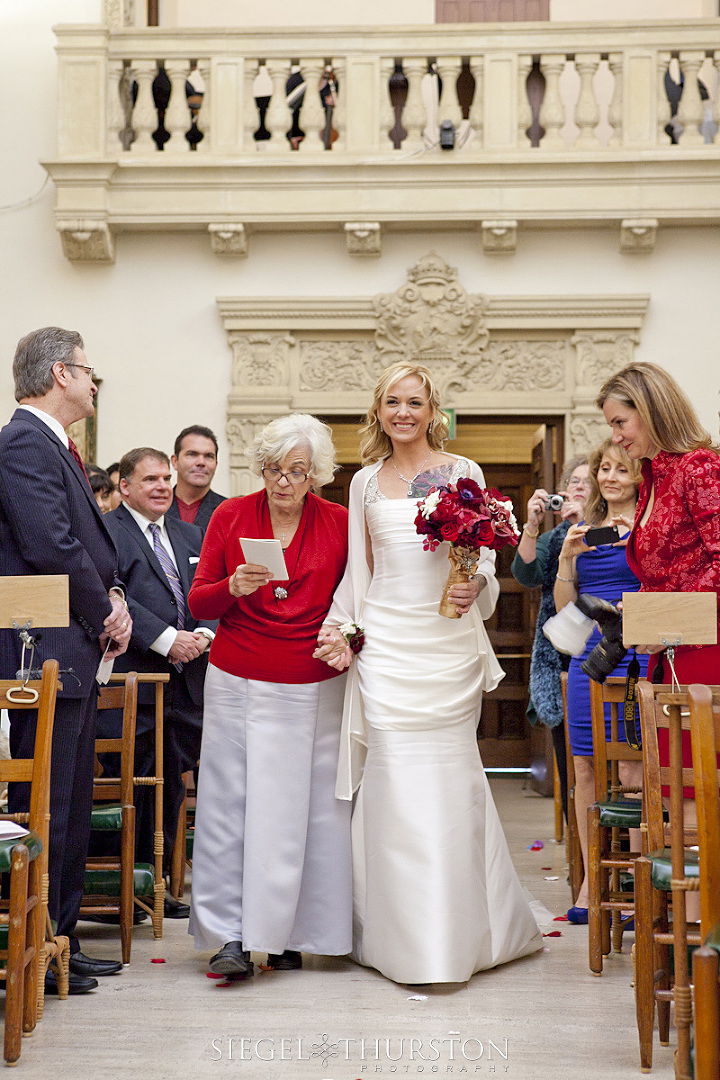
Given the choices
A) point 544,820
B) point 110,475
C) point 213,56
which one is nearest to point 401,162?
point 213,56

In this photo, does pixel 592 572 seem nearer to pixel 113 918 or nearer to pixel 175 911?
pixel 175 911

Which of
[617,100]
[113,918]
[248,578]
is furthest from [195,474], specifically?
[617,100]

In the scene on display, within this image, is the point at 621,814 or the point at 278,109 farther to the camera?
the point at 278,109

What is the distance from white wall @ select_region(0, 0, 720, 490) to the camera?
8.32 meters

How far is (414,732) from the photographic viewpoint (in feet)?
12.9

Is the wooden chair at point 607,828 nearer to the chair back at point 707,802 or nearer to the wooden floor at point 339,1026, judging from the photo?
the wooden floor at point 339,1026

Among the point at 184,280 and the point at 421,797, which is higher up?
the point at 184,280

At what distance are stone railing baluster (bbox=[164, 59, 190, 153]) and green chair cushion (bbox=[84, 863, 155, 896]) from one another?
546 cm

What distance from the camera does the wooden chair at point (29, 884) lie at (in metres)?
2.98

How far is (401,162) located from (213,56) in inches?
60.6

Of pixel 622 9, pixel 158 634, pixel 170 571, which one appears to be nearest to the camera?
pixel 158 634

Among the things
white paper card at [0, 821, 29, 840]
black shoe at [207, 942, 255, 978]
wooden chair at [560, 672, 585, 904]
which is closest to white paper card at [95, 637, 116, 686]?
white paper card at [0, 821, 29, 840]

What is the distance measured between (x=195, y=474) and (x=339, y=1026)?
328 centimetres

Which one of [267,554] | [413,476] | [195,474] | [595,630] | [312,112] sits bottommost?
[595,630]
